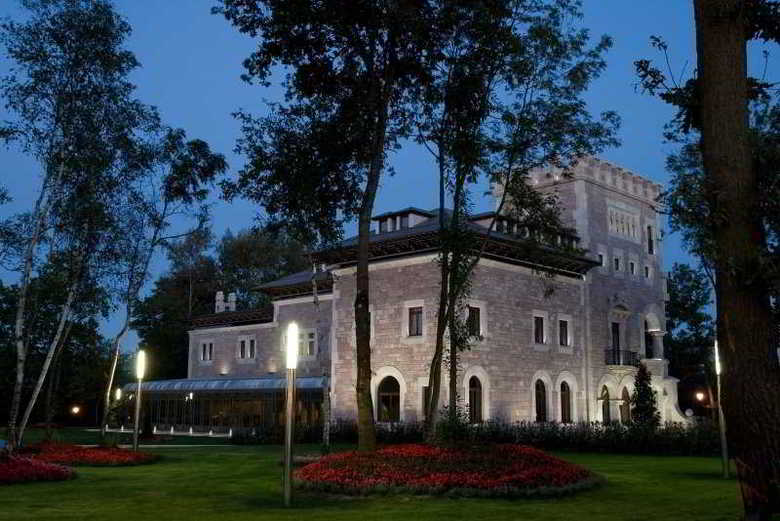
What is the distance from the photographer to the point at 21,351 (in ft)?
62.6

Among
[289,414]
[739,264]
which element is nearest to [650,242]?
[289,414]

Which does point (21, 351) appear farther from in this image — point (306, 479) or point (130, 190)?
point (306, 479)

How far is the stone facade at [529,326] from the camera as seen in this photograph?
30.9 m

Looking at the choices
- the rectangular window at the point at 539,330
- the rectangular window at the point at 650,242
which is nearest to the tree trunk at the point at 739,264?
the rectangular window at the point at 539,330

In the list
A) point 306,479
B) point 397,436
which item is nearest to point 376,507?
point 306,479

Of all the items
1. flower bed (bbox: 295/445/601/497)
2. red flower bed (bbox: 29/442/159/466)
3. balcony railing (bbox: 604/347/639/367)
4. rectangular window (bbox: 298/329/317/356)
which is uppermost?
rectangular window (bbox: 298/329/317/356)

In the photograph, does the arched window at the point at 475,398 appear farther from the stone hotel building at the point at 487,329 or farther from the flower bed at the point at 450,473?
the flower bed at the point at 450,473

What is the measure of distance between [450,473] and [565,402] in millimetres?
23673

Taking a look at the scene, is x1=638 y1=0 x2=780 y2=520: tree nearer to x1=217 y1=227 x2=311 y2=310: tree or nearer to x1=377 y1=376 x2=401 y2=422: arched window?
x1=377 y1=376 x2=401 y2=422: arched window

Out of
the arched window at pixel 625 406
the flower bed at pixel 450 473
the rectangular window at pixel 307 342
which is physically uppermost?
the rectangular window at pixel 307 342

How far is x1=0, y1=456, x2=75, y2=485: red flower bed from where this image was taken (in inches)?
586

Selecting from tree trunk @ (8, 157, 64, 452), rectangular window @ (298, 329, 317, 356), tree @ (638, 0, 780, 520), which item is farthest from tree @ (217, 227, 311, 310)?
tree @ (638, 0, 780, 520)

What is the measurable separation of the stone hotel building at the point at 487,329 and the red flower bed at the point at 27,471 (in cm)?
1068

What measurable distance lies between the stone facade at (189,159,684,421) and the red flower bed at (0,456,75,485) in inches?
447
